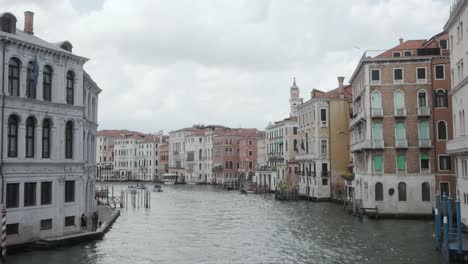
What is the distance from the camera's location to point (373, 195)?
115 ft

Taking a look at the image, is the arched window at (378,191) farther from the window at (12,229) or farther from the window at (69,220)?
the window at (12,229)

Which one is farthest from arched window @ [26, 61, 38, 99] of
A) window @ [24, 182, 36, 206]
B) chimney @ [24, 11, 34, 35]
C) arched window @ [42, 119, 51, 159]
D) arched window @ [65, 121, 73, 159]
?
chimney @ [24, 11, 34, 35]

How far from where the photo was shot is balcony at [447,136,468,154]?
2383 centimetres

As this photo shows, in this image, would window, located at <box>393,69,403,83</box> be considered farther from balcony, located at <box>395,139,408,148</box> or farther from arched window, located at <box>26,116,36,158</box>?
arched window, located at <box>26,116,36,158</box>

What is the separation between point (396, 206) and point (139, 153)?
330ft

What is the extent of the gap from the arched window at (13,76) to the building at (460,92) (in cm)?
1958

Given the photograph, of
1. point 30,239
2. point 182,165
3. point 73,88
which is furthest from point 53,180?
point 182,165

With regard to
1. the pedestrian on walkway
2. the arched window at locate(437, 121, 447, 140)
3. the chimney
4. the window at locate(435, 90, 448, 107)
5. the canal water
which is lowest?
the canal water

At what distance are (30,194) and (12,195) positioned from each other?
89 centimetres

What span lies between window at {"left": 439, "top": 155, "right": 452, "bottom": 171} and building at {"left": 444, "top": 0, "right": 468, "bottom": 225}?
716 centimetres

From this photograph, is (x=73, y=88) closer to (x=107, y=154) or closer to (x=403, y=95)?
(x=403, y=95)

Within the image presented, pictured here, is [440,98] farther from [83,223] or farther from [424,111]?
[83,223]

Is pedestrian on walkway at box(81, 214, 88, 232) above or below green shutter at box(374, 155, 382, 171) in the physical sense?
below

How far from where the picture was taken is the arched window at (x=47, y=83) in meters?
22.9
